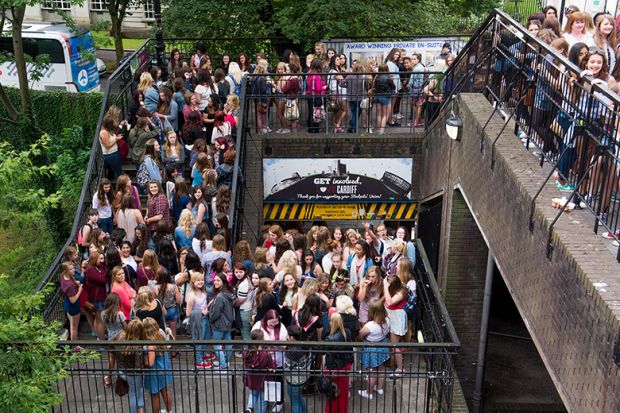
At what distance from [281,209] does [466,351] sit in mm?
5740

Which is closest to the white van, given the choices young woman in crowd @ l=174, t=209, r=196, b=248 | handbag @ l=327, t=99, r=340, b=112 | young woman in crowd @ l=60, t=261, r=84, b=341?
handbag @ l=327, t=99, r=340, b=112

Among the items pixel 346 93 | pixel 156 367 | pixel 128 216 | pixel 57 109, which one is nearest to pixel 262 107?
pixel 346 93

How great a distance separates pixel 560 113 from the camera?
8.20 meters

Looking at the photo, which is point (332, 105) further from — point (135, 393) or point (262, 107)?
point (135, 393)

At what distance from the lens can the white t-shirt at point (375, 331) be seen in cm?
948

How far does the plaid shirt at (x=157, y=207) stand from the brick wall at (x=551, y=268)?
4.71 m

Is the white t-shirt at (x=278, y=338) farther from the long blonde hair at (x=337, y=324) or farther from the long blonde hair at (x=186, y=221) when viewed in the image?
the long blonde hair at (x=186, y=221)

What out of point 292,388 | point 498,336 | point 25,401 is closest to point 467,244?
point 498,336

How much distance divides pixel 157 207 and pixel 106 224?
0.95m

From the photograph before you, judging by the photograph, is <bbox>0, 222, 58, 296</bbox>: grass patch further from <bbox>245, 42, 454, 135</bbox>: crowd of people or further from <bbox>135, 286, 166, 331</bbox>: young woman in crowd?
<bbox>135, 286, 166, 331</bbox>: young woman in crowd

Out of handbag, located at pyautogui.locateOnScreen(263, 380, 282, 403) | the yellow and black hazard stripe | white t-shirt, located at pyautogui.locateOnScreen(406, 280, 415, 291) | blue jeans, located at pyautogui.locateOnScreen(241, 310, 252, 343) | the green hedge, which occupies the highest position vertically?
white t-shirt, located at pyautogui.locateOnScreen(406, 280, 415, 291)

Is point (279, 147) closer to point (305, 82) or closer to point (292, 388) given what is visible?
point (305, 82)

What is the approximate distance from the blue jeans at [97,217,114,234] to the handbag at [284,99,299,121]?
191 inches

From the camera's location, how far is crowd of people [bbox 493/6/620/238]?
7.09 m
